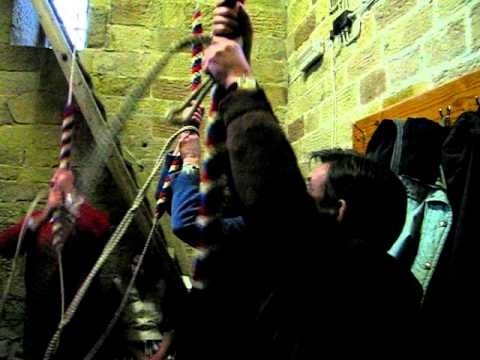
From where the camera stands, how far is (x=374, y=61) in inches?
66.1

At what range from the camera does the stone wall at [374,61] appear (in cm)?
127

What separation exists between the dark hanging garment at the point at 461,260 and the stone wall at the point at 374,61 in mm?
369

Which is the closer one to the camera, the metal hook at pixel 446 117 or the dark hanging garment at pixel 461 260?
the dark hanging garment at pixel 461 260

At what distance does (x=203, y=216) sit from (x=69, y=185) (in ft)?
2.62

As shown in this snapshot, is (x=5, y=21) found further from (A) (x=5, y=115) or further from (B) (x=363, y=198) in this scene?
(B) (x=363, y=198)

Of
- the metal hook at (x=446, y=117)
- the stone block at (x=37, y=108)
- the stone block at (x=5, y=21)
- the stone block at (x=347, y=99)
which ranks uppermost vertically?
the stone block at (x=5, y=21)

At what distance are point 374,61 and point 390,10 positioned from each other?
0.18 m

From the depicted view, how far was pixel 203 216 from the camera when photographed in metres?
0.70

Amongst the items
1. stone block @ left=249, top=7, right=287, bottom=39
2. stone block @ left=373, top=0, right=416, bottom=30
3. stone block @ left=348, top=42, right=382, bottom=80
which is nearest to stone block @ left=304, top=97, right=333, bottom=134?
stone block @ left=348, top=42, right=382, bottom=80

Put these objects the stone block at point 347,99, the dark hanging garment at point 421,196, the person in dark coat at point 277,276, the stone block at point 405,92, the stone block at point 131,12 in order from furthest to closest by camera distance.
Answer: the stone block at point 131,12
the stone block at point 347,99
the stone block at point 405,92
the dark hanging garment at point 421,196
the person in dark coat at point 277,276

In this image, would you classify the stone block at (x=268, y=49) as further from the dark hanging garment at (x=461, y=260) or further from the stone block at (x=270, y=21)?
the dark hanging garment at (x=461, y=260)

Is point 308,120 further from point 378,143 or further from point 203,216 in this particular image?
point 203,216

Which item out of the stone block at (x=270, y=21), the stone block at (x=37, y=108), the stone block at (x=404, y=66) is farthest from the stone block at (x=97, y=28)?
the stone block at (x=404, y=66)

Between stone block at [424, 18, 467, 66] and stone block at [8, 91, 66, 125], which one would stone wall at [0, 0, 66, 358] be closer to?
stone block at [8, 91, 66, 125]
